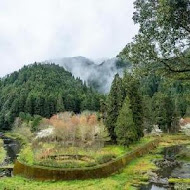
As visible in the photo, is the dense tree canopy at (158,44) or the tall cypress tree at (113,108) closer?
the dense tree canopy at (158,44)

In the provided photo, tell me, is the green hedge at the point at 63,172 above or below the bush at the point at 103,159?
below

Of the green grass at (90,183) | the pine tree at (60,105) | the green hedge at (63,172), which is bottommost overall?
the green grass at (90,183)

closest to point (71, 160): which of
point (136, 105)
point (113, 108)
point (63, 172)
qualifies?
point (63, 172)

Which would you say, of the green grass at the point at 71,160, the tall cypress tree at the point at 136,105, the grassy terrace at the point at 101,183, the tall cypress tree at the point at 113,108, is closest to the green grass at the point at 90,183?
the grassy terrace at the point at 101,183

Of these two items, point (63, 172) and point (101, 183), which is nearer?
point (101, 183)

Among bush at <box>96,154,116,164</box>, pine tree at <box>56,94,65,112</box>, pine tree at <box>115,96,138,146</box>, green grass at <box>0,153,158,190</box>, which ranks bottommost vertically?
green grass at <box>0,153,158,190</box>

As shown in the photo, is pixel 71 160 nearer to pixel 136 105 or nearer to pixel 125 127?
pixel 125 127

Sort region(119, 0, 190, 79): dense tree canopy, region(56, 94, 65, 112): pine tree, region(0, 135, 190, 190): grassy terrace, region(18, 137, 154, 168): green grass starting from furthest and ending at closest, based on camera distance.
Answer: region(56, 94, 65, 112): pine tree < region(18, 137, 154, 168): green grass < region(0, 135, 190, 190): grassy terrace < region(119, 0, 190, 79): dense tree canopy

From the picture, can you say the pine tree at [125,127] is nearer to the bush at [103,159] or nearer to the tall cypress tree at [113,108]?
the tall cypress tree at [113,108]

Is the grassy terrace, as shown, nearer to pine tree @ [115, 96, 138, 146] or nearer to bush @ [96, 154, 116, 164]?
bush @ [96, 154, 116, 164]

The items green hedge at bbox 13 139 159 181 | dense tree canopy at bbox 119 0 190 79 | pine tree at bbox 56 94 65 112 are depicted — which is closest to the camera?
dense tree canopy at bbox 119 0 190 79

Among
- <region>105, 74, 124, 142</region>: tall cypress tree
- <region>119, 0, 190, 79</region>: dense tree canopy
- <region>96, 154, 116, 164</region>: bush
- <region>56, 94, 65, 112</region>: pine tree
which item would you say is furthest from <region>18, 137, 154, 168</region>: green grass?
<region>56, 94, 65, 112</region>: pine tree

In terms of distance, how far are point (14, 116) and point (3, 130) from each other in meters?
6.35

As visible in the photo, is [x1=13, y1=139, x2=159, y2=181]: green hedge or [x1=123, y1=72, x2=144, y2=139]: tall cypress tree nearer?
[x1=13, y1=139, x2=159, y2=181]: green hedge
